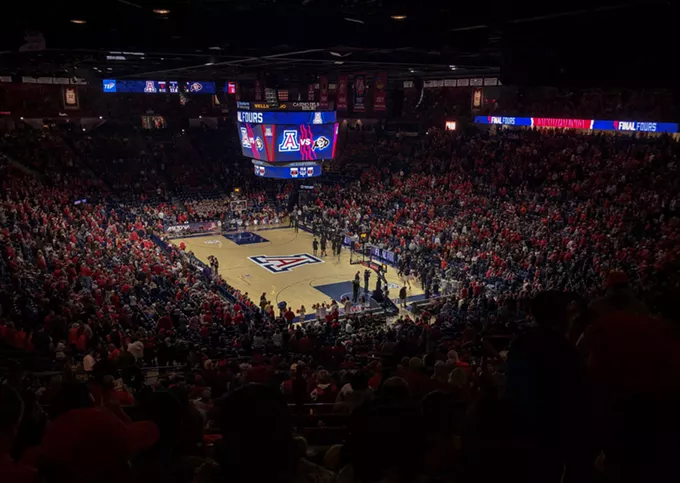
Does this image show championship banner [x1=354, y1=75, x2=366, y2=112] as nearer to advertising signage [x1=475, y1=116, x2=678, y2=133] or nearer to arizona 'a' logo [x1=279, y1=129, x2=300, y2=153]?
Answer: arizona 'a' logo [x1=279, y1=129, x2=300, y2=153]

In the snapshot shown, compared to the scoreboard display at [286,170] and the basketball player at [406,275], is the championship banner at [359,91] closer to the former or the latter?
the scoreboard display at [286,170]

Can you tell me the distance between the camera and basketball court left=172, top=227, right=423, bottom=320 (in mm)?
24094

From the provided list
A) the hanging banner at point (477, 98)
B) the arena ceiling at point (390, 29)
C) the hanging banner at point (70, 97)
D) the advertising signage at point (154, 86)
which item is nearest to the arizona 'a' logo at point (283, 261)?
the arena ceiling at point (390, 29)

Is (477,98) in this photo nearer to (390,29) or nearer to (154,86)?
Answer: (154,86)

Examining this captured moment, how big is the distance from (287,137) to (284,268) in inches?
253

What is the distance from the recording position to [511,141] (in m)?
37.4

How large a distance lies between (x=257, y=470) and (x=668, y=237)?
2080 cm

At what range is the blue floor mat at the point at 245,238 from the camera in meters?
33.4

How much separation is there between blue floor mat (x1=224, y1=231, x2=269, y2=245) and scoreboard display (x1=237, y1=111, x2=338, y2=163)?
6236 mm

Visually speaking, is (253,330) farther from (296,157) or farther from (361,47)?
(296,157)

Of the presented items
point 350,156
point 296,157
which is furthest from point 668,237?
point 350,156

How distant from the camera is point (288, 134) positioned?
90.0ft

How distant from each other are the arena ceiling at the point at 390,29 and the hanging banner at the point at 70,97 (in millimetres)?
37605

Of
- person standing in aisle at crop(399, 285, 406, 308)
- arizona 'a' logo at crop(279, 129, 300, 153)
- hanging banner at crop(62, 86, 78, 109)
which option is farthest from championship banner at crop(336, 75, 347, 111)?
hanging banner at crop(62, 86, 78, 109)
